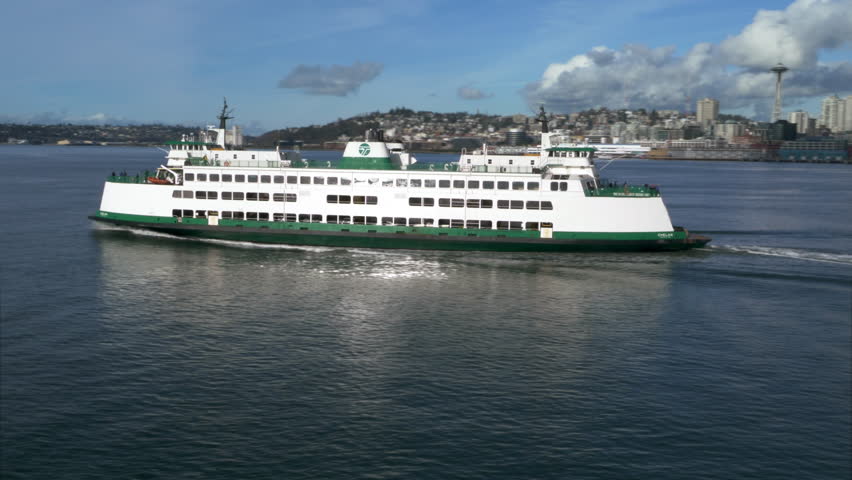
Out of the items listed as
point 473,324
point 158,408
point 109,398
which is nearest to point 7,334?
point 109,398

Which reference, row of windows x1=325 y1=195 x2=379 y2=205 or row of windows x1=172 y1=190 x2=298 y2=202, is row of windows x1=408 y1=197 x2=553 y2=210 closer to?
row of windows x1=325 y1=195 x2=379 y2=205

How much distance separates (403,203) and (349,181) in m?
3.61

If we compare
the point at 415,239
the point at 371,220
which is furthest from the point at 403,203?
the point at 415,239

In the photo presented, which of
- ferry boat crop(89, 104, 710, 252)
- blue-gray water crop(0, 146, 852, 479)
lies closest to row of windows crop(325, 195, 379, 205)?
ferry boat crop(89, 104, 710, 252)

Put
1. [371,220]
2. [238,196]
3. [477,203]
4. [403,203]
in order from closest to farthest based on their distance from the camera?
[477,203] < [403,203] < [371,220] < [238,196]

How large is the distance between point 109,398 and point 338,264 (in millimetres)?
19618

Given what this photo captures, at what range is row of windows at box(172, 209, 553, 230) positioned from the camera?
41.4 meters

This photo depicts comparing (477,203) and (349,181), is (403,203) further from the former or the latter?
(477,203)

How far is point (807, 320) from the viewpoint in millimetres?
27391

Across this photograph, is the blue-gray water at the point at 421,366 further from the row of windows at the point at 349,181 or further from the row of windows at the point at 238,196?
the row of windows at the point at 238,196

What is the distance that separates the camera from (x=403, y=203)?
4203 cm

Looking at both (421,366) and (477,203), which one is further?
(477,203)

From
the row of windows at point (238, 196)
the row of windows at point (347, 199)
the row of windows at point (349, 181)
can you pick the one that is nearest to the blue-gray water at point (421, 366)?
the row of windows at point (347, 199)

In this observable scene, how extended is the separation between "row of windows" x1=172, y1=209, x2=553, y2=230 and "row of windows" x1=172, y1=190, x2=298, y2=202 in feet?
2.88
